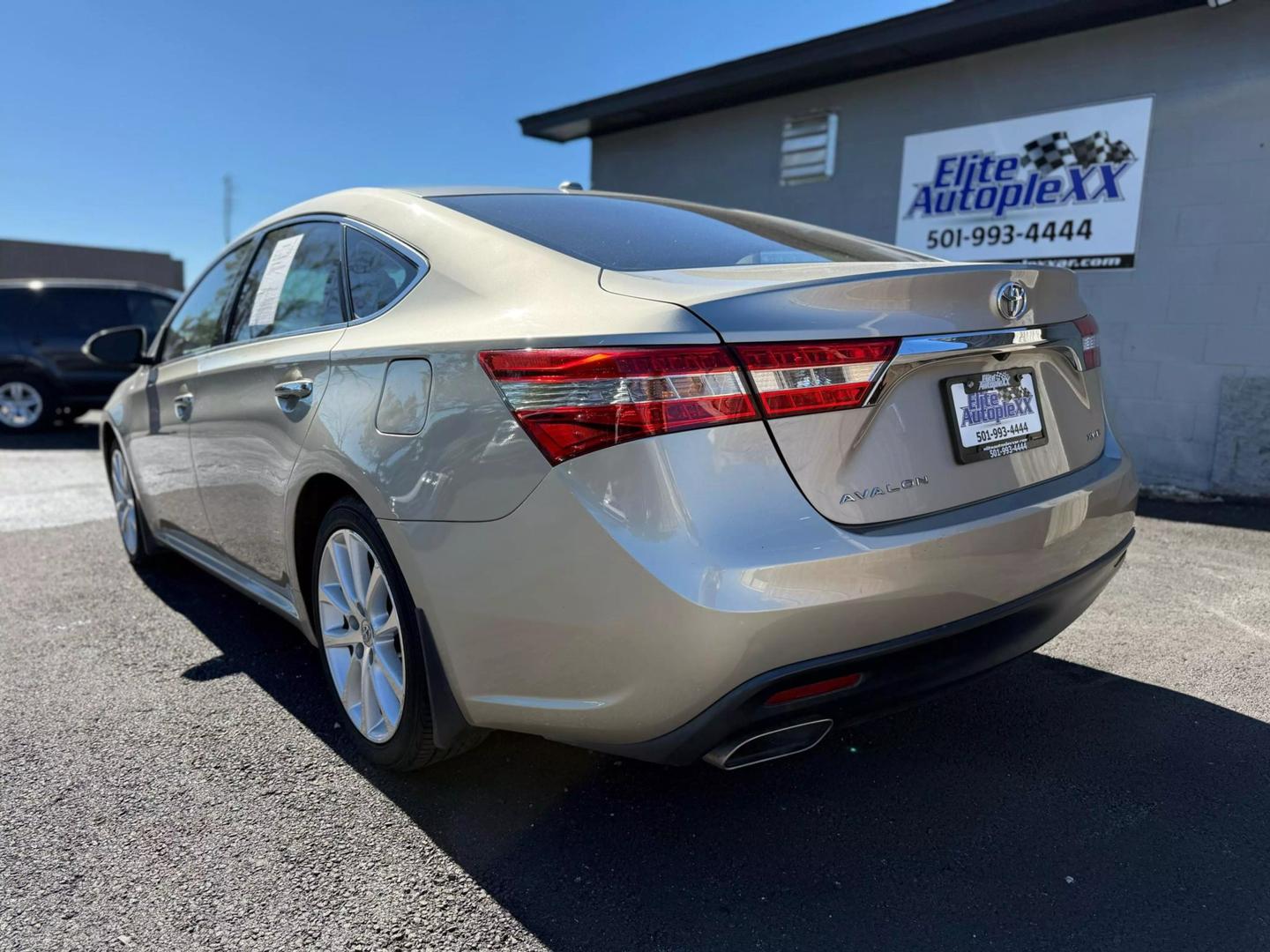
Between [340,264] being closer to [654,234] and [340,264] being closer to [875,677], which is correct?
[654,234]

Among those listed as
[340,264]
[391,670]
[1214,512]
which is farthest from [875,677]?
[1214,512]

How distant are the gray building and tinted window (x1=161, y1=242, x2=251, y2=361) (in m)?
31.7

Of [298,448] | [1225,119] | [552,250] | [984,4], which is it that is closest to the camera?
[552,250]

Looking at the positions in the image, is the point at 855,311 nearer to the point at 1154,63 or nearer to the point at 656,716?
the point at 656,716

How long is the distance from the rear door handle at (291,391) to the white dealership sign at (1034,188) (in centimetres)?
509

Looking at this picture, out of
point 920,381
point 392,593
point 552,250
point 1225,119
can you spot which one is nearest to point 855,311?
point 920,381

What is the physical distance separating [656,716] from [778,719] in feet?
0.78

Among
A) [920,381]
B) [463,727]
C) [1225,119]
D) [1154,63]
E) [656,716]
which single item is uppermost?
[1154,63]

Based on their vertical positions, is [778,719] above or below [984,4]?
below

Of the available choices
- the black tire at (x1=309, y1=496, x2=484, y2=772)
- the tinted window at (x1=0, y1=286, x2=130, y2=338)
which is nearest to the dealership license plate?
the black tire at (x1=309, y1=496, x2=484, y2=772)

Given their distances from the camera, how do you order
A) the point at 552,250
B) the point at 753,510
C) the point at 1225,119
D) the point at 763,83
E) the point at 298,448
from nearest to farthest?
the point at 753,510
the point at 552,250
the point at 298,448
the point at 1225,119
the point at 763,83

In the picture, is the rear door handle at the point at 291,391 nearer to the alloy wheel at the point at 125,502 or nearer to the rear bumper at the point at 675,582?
the rear bumper at the point at 675,582

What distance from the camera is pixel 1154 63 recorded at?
6254mm

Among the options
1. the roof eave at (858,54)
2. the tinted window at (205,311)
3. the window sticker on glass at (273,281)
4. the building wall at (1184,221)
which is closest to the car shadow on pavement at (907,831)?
the window sticker on glass at (273,281)
